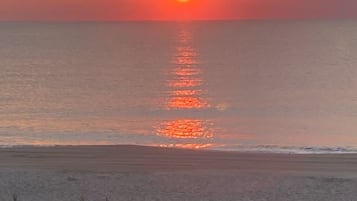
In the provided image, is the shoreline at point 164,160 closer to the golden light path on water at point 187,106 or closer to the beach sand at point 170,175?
the beach sand at point 170,175

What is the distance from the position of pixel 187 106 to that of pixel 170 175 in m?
20.4

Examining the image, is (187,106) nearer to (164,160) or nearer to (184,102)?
(184,102)

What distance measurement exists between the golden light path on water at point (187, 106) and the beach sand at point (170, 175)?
4.70m

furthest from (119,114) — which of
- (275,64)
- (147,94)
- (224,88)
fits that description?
(275,64)

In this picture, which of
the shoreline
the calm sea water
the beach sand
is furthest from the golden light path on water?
the beach sand

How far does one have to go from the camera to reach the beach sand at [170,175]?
10.5m

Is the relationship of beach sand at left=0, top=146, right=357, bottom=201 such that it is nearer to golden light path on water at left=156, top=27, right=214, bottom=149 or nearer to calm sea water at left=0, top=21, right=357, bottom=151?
calm sea water at left=0, top=21, right=357, bottom=151

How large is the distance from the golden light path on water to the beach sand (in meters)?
4.70

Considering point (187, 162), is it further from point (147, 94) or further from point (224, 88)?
point (224, 88)

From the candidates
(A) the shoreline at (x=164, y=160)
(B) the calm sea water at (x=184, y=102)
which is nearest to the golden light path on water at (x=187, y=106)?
(B) the calm sea water at (x=184, y=102)

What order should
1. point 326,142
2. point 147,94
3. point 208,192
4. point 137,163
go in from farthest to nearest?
point 147,94, point 326,142, point 137,163, point 208,192

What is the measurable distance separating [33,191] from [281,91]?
32.6 meters

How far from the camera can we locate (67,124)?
88.8 ft

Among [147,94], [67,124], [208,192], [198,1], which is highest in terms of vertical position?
[198,1]
